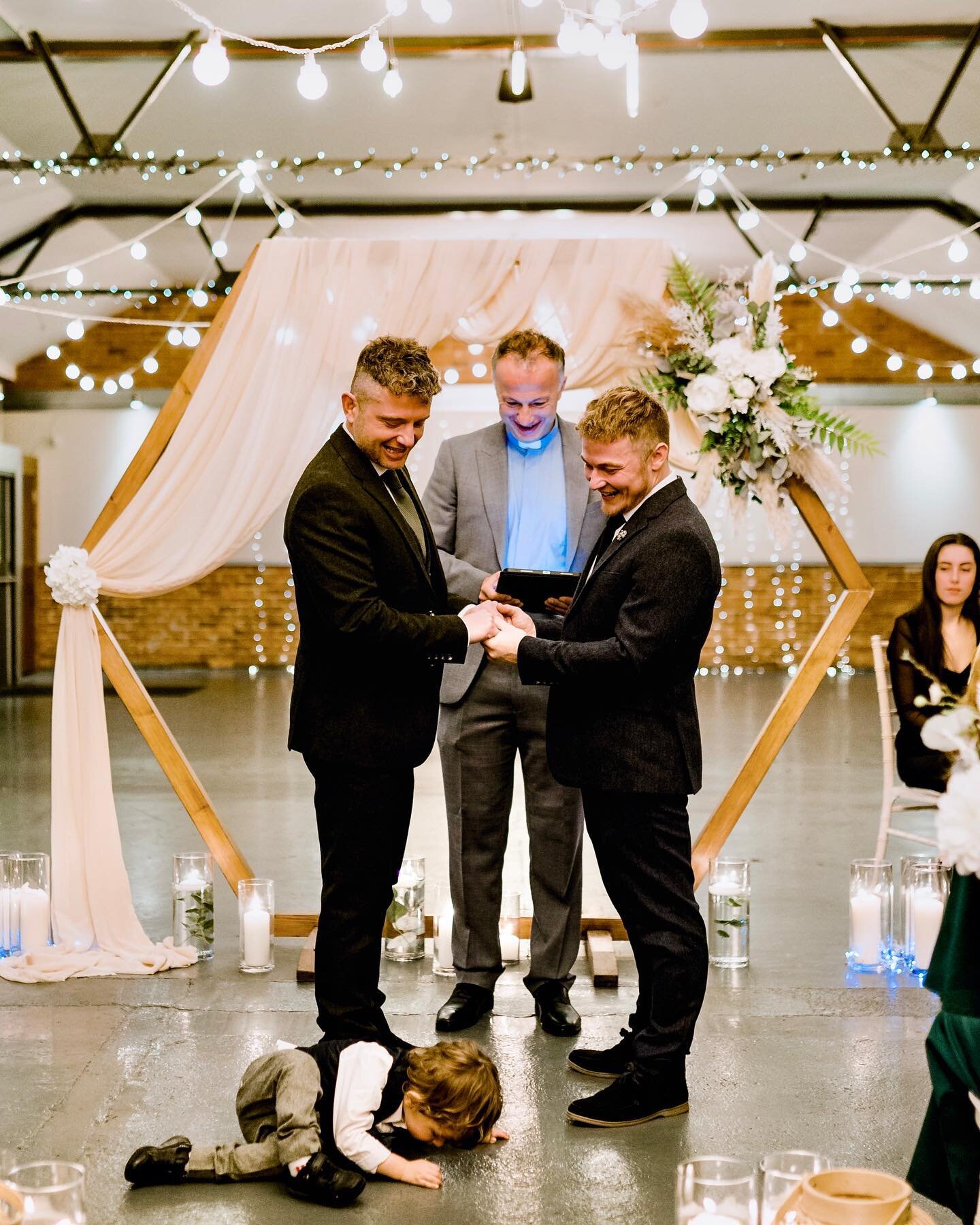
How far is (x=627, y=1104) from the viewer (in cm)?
301

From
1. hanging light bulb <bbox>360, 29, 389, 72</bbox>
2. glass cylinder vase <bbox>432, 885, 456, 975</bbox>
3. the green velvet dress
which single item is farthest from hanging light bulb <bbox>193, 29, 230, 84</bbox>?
the green velvet dress

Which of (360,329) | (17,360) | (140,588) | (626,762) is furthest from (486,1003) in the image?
(17,360)

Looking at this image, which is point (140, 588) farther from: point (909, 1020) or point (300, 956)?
point (909, 1020)

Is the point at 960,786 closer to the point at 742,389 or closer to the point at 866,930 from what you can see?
the point at 742,389

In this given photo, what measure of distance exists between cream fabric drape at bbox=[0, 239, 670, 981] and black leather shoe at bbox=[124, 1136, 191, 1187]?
1.65 metres

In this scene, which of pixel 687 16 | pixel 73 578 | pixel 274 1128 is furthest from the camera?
pixel 73 578

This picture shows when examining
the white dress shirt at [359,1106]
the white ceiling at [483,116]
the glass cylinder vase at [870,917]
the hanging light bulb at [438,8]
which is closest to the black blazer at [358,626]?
the white dress shirt at [359,1106]

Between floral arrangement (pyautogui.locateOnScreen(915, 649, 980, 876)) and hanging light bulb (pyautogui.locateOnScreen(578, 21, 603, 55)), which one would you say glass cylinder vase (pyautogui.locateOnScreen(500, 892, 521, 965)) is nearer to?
floral arrangement (pyautogui.locateOnScreen(915, 649, 980, 876))

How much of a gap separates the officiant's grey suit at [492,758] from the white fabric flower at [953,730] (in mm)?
1947

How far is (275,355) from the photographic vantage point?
461cm

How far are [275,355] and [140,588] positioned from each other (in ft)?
3.00

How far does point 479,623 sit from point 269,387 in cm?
179

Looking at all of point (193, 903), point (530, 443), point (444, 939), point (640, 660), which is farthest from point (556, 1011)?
point (530, 443)

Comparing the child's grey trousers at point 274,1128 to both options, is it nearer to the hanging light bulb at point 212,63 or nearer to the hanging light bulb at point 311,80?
the hanging light bulb at point 212,63
